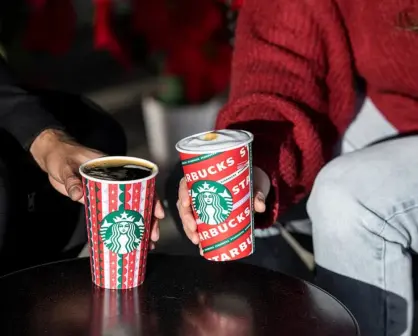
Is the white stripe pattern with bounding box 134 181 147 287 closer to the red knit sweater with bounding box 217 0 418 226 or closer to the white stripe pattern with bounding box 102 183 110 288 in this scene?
the white stripe pattern with bounding box 102 183 110 288

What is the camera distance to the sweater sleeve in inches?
63.6

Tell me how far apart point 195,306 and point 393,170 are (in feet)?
1.40

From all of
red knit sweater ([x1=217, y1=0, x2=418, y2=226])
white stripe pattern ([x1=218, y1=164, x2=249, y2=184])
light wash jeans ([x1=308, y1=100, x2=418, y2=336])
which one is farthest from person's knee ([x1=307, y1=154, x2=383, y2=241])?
white stripe pattern ([x1=218, y1=164, x2=249, y2=184])

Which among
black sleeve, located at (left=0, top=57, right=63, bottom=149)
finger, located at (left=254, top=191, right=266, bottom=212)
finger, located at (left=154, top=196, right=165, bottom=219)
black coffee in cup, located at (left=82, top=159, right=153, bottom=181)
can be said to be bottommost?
finger, located at (left=254, top=191, right=266, bottom=212)

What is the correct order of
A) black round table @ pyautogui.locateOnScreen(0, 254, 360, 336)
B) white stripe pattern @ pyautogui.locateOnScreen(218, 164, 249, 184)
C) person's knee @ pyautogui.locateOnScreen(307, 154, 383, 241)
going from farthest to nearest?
person's knee @ pyautogui.locateOnScreen(307, 154, 383, 241), white stripe pattern @ pyautogui.locateOnScreen(218, 164, 249, 184), black round table @ pyautogui.locateOnScreen(0, 254, 360, 336)

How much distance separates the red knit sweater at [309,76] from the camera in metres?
1.63

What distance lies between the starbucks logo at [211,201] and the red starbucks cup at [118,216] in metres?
0.07

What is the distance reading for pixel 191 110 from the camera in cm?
292

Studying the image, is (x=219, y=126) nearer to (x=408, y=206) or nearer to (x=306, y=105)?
(x=306, y=105)

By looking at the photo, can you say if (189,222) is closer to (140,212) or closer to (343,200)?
(140,212)

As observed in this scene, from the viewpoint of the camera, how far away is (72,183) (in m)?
1.39

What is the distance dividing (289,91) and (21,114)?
0.51 metres

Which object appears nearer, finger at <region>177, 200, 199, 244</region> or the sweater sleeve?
finger at <region>177, 200, 199, 244</region>

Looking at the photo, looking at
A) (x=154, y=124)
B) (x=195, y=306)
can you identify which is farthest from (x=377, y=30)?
(x=154, y=124)
